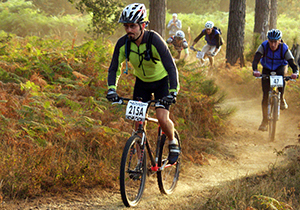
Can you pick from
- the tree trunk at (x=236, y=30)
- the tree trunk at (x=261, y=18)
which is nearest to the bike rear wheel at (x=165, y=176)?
the tree trunk at (x=236, y=30)

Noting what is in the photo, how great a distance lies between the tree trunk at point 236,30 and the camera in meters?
15.4

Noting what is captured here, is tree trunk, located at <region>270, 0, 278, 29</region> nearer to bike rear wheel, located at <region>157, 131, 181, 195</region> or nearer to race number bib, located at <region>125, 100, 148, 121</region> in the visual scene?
bike rear wheel, located at <region>157, 131, 181, 195</region>

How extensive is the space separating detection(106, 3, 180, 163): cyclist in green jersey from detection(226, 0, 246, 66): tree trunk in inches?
446

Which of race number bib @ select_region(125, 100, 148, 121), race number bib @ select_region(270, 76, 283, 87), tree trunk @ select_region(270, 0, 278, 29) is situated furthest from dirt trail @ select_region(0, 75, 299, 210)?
tree trunk @ select_region(270, 0, 278, 29)

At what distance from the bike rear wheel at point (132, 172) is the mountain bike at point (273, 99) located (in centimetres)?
524

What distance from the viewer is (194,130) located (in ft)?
27.6

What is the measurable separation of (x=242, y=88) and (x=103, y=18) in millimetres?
6057

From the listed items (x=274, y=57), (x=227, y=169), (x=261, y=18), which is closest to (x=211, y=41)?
(x=261, y=18)

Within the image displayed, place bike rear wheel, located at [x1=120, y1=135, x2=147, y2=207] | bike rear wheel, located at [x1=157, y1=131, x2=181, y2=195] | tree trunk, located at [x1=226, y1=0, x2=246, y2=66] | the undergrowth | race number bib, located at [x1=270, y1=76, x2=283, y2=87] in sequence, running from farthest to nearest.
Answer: tree trunk, located at [x1=226, y1=0, x2=246, y2=66] < race number bib, located at [x1=270, y1=76, x2=283, y2=87] < bike rear wheel, located at [x1=157, y1=131, x2=181, y2=195] < the undergrowth < bike rear wheel, located at [x1=120, y1=135, x2=147, y2=207]

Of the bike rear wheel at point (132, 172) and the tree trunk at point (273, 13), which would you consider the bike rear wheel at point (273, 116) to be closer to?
the bike rear wheel at point (132, 172)

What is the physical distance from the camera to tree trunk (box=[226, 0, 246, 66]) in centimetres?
1541

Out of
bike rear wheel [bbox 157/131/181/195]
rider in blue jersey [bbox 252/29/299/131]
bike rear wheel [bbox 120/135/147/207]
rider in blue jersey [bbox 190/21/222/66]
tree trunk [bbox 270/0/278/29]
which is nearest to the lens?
bike rear wheel [bbox 120/135/147/207]

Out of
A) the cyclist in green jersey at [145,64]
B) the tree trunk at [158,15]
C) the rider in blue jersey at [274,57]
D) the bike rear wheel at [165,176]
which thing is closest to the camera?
the cyclist in green jersey at [145,64]

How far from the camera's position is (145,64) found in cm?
497
